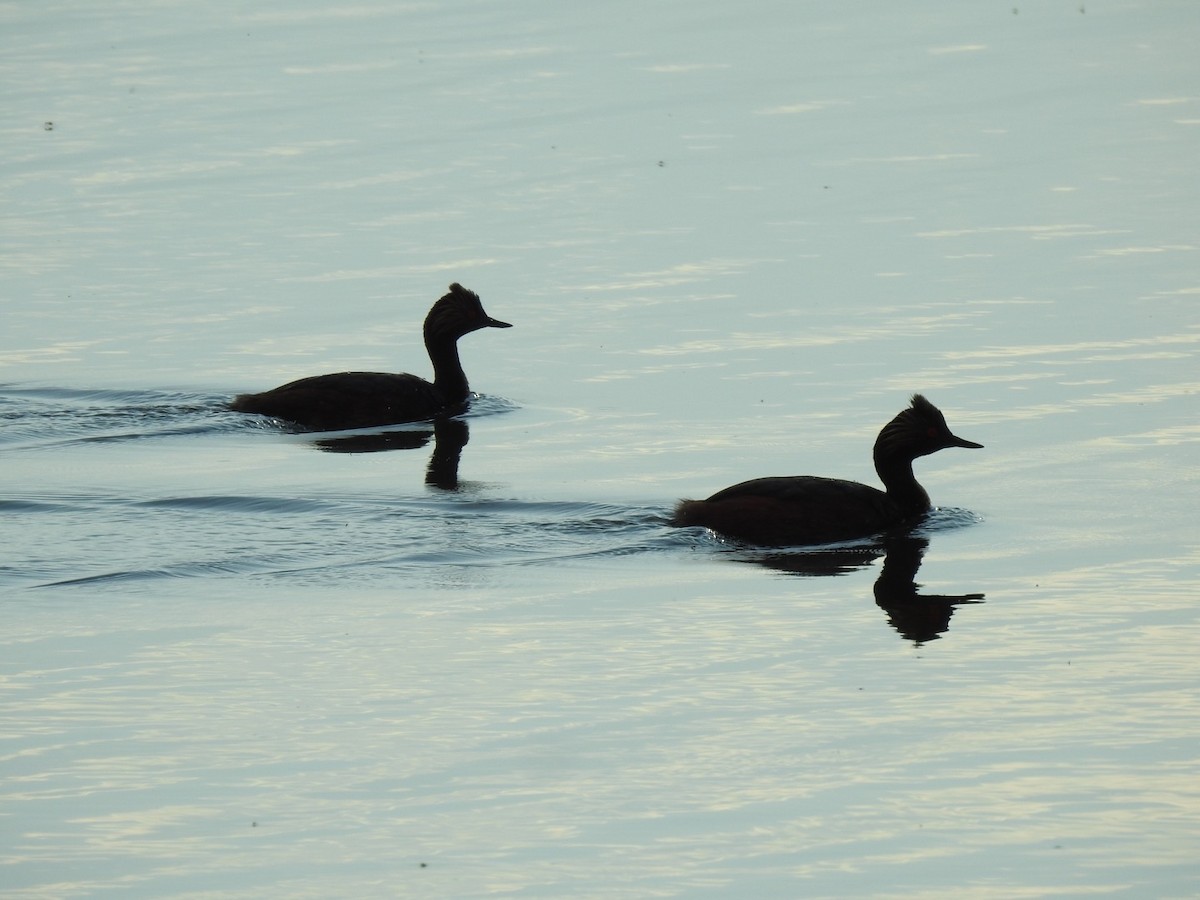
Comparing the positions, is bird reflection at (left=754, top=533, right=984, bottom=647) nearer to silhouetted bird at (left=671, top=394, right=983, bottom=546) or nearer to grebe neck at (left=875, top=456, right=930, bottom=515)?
silhouetted bird at (left=671, top=394, right=983, bottom=546)

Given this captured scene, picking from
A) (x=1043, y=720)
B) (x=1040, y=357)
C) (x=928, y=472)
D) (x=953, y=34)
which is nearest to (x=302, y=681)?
(x=1043, y=720)

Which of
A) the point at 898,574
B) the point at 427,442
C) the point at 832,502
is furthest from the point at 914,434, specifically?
the point at 427,442

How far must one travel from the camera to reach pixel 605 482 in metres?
15.4

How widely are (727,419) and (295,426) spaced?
3218mm

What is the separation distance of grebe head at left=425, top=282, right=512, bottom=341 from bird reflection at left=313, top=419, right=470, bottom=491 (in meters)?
1.05

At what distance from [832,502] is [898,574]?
93 centimetres

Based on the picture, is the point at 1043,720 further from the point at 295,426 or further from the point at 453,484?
the point at 295,426

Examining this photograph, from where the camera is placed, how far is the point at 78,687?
1110cm

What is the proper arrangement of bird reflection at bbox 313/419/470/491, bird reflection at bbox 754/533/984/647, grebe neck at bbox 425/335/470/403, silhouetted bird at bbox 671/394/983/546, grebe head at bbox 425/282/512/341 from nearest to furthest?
bird reflection at bbox 754/533/984/647 → silhouetted bird at bbox 671/394/983/546 → bird reflection at bbox 313/419/470/491 → grebe neck at bbox 425/335/470/403 → grebe head at bbox 425/282/512/341

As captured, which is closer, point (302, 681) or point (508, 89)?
point (302, 681)

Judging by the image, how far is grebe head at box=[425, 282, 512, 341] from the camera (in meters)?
19.2

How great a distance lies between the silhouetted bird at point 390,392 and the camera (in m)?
17.7

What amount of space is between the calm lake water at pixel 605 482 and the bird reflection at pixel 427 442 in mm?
65

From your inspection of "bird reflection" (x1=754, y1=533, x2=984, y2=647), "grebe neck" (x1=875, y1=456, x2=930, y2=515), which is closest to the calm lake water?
"bird reflection" (x1=754, y1=533, x2=984, y2=647)
